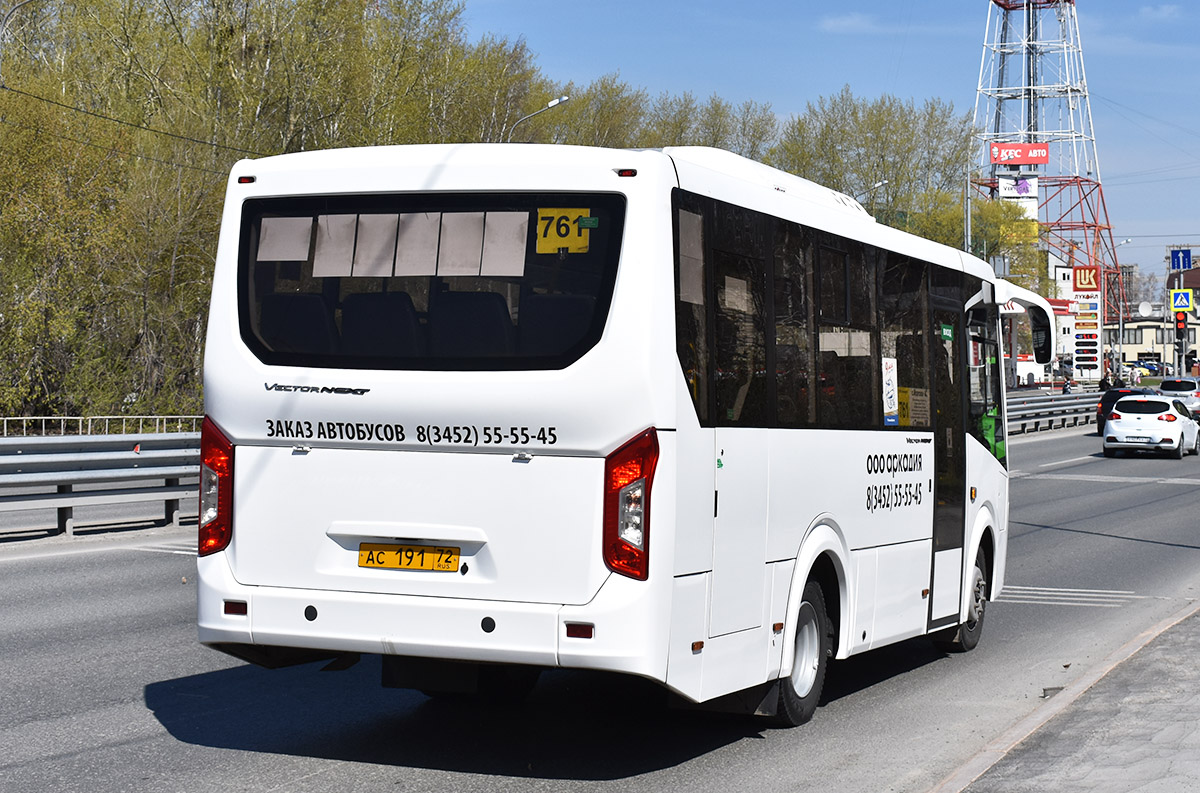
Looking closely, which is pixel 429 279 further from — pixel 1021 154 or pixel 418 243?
pixel 1021 154

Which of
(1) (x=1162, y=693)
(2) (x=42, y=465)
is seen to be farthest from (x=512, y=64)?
(1) (x=1162, y=693)

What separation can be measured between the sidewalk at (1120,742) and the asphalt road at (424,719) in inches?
16.3

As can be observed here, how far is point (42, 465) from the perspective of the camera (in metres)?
15.3

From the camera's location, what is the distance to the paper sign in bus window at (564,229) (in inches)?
242

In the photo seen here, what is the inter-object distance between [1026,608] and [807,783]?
6.62 metres

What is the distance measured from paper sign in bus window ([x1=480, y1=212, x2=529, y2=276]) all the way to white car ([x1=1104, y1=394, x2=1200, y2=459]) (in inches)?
1273

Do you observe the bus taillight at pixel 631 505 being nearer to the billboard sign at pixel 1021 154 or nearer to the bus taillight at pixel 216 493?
the bus taillight at pixel 216 493

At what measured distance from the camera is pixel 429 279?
6324mm

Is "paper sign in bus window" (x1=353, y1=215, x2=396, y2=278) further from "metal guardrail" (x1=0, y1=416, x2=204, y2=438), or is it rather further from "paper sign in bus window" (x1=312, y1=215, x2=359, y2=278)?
"metal guardrail" (x1=0, y1=416, x2=204, y2=438)

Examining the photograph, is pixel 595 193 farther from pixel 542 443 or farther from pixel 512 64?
pixel 512 64

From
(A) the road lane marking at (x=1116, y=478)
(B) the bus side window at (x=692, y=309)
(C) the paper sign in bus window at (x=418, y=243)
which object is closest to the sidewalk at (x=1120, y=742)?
(B) the bus side window at (x=692, y=309)

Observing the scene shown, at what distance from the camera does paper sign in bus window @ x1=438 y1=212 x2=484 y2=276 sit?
6277 millimetres

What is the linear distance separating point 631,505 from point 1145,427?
32881mm

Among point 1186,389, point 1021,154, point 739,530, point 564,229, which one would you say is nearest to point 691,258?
point 564,229
